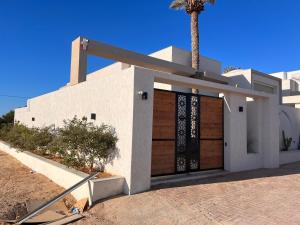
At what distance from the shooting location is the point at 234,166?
1121 cm

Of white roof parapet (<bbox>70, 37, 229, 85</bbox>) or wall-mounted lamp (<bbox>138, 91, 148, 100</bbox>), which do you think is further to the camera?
white roof parapet (<bbox>70, 37, 229, 85</bbox>)

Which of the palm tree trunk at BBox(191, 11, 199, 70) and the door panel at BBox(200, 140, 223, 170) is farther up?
the palm tree trunk at BBox(191, 11, 199, 70)

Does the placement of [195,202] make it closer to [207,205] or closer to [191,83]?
[207,205]

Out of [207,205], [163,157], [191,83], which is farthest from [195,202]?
[191,83]

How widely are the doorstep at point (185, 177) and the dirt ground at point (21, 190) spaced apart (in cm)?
286

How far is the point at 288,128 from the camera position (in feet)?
60.7

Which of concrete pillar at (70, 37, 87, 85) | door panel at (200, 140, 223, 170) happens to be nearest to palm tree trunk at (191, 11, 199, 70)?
concrete pillar at (70, 37, 87, 85)

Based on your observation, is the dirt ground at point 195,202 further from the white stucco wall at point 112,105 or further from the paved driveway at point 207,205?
the white stucco wall at point 112,105

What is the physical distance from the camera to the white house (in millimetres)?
7930

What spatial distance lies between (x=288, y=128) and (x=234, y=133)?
968 centimetres

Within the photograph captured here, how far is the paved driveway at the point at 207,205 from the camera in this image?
235 inches

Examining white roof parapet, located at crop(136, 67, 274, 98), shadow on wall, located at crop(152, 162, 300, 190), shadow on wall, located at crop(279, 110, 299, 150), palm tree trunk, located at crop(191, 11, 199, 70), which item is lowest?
shadow on wall, located at crop(152, 162, 300, 190)

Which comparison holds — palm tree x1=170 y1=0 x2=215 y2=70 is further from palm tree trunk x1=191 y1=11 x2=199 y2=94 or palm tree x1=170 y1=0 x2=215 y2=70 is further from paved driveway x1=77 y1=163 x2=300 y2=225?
paved driveway x1=77 y1=163 x2=300 y2=225

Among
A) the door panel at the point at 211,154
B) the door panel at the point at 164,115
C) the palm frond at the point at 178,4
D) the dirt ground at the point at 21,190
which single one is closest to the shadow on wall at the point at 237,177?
the door panel at the point at 211,154
